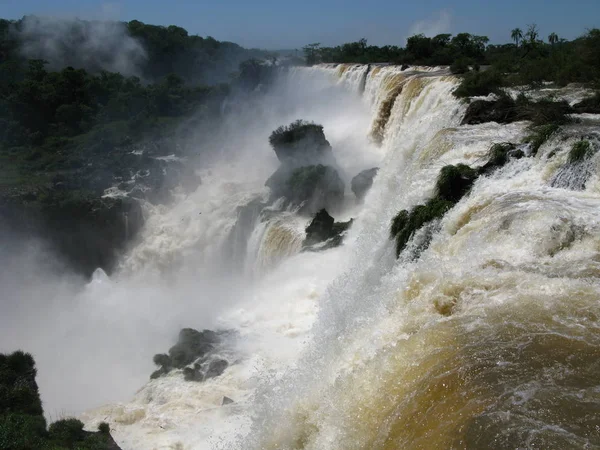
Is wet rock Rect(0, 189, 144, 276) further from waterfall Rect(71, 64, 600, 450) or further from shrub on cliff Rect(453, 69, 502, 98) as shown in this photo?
shrub on cliff Rect(453, 69, 502, 98)

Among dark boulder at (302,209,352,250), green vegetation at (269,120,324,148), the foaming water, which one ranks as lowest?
dark boulder at (302,209,352,250)

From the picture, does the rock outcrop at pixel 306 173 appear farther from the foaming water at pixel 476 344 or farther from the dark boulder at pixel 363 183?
the foaming water at pixel 476 344

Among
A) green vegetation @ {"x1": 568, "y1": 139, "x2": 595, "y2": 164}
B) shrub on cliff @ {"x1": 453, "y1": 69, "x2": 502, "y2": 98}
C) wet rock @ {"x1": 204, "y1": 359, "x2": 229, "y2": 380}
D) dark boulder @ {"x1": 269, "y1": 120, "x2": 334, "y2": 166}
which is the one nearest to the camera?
green vegetation @ {"x1": 568, "y1": 139, "x2": 595, "y2": 164}

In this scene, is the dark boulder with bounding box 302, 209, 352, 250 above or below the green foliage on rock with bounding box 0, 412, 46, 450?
above

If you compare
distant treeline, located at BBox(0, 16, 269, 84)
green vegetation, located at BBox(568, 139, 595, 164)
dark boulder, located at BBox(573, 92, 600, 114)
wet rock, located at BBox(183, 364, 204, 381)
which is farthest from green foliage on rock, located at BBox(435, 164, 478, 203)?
distant treeline, located at BBox(0, 16, 269, 84)

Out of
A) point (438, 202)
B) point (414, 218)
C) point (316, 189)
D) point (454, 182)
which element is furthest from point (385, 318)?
point (316, 189)

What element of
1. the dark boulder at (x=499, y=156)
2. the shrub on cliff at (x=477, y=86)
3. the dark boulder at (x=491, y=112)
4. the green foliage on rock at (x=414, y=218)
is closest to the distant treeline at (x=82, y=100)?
the shrub on cliff at (x=477, y=86)

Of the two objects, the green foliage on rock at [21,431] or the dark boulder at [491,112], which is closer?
the green foliage on rock at [21,431]
